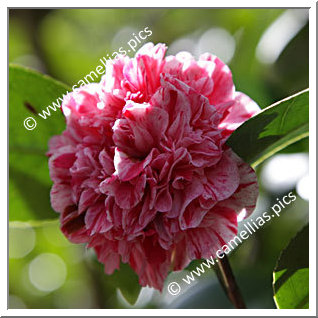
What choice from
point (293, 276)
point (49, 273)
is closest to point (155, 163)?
point (293, 276)

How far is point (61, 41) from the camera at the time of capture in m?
2.29

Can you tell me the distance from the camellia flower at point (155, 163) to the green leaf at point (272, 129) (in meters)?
0.03

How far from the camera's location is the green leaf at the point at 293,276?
0.94 m

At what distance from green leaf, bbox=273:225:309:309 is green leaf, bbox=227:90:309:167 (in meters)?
0.19

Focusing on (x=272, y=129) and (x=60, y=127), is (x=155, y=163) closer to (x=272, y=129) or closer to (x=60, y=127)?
(x=272, y=129)

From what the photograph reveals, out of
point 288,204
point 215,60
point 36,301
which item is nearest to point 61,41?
point 36,301

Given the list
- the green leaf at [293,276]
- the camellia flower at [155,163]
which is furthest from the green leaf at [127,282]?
the green leaf at [293,276]

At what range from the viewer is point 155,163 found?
0.84 meters

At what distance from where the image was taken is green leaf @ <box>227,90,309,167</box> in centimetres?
86

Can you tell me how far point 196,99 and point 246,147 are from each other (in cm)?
12

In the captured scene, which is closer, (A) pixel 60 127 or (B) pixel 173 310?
(B) pixel 173 310

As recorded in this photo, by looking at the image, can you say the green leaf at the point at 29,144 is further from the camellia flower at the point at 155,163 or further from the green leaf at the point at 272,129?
the green leaf at the point at 272,129

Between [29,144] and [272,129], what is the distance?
617 mm

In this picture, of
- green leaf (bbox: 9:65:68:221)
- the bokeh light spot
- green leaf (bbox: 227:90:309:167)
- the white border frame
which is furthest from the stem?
the bokeh light spot
